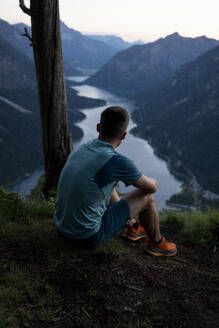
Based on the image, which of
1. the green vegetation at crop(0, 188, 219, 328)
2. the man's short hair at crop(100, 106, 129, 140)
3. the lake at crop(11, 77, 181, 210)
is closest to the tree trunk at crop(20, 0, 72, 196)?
the green vegetation at crop(0, 188, 219, 328)

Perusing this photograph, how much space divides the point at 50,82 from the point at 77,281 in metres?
2.83

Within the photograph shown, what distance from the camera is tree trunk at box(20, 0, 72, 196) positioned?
417 cm

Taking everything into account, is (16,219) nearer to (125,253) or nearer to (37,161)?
(125,253)

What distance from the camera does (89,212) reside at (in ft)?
8.94

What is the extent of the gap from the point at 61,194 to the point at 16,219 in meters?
1.18

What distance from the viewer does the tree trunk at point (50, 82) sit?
4.17 metres

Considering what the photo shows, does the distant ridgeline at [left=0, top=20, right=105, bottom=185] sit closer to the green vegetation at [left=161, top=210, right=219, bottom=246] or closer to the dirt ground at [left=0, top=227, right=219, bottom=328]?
the green vegetation at [left=161, top=210, right=219, bottom=246]

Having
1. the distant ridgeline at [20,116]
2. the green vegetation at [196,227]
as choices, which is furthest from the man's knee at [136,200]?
the distant ridgeline at [20,116]

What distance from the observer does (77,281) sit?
2.57 metres

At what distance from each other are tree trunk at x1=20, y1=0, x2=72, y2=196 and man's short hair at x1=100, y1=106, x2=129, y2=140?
2.02m

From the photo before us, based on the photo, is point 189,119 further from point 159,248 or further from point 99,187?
point 99,187

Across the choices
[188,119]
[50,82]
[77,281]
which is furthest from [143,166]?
[77,281]

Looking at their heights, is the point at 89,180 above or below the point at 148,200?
above

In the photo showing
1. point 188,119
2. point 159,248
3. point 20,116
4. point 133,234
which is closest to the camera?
point 159,248
